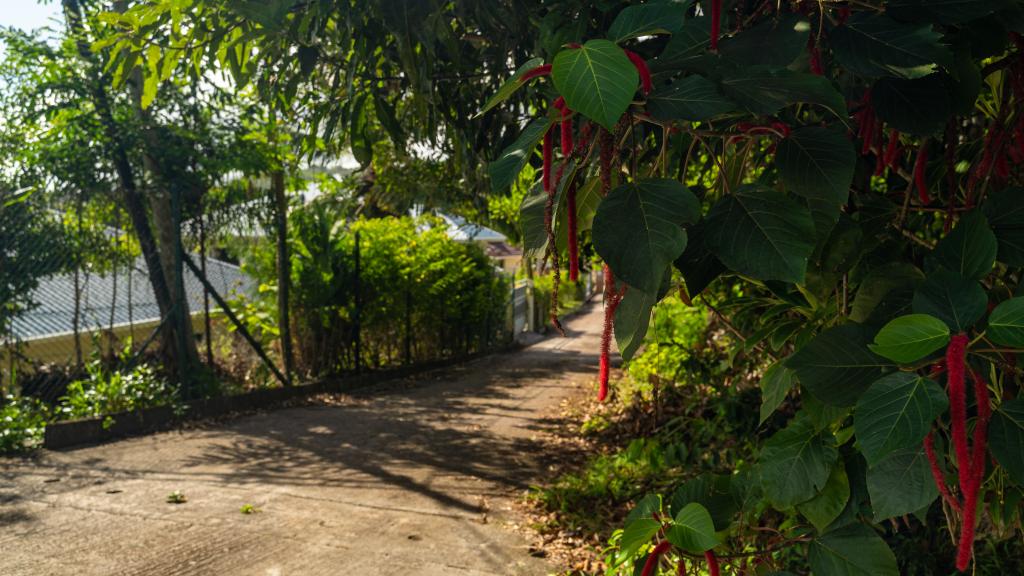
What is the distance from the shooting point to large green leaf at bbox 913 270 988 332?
0.94 meters

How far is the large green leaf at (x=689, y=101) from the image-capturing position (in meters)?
0.89

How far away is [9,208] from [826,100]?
789 cm

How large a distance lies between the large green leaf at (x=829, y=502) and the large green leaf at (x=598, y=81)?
80 cm

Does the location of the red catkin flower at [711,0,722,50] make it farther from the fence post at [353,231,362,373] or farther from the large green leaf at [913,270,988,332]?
the fence post at [353,231,362,373]

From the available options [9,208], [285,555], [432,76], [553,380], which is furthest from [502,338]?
[432,76]

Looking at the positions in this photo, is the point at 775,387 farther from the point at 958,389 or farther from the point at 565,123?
the point at 565,123

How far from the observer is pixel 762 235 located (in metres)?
0.95

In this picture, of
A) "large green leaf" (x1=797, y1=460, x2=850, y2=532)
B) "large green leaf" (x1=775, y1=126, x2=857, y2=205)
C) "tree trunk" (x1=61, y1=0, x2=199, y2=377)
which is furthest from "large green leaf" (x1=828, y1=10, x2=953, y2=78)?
"tree trunk" (x1=61, y1=0, x2=199, y2=377)

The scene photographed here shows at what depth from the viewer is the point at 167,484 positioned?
5.73 metres

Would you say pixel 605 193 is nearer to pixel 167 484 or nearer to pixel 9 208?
pixel 167 484

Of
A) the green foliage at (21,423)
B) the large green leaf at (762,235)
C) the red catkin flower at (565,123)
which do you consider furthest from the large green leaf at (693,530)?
the green foliage at (21,423)

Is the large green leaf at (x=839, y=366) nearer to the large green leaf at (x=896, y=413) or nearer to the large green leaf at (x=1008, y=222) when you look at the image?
the large green leaf at (x=896, y=413)

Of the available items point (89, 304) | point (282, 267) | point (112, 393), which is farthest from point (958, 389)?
point (282, 267)

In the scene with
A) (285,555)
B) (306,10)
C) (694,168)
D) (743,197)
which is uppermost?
(306,10)
